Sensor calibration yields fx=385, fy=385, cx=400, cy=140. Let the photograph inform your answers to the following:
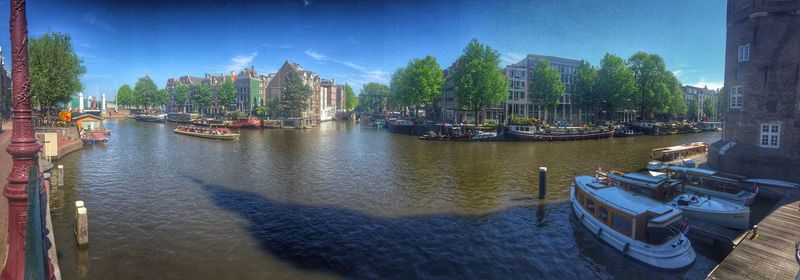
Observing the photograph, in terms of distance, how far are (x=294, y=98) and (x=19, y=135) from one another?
102m

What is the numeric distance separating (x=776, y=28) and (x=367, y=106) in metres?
148

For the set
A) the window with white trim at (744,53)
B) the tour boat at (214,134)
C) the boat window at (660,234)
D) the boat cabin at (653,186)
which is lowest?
the boat window at (660,234)

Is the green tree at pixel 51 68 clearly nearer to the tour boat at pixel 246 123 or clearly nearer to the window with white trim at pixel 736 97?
the tour boat at pixel 246 123

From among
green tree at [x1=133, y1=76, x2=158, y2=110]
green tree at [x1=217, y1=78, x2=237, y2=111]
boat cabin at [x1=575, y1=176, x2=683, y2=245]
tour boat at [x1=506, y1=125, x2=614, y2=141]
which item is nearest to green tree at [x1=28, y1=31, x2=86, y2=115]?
green tree at [x1=217, y1=78, x2=237, y2=111]

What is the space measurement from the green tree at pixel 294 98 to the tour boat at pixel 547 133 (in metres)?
60.4

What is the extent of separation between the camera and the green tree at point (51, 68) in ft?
158

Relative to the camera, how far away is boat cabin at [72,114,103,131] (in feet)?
183

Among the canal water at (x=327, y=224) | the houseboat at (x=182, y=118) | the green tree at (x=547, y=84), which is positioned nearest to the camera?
the canal water at (x=327, y=224)

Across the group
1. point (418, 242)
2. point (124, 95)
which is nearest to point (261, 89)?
point (124, 95)

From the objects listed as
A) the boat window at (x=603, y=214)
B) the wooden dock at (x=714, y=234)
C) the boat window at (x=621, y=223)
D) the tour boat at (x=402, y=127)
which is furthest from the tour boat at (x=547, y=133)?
the boat window at (x=621, y=223)

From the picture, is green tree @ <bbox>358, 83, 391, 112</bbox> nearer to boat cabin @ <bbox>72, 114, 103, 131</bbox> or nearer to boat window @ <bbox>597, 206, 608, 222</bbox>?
boat cabin @ <bbox>72, 114, 103, 131</bbox>

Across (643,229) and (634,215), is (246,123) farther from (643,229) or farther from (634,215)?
(643,229)

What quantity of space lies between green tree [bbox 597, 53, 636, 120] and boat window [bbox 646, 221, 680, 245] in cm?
7184

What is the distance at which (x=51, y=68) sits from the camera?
163 feet
